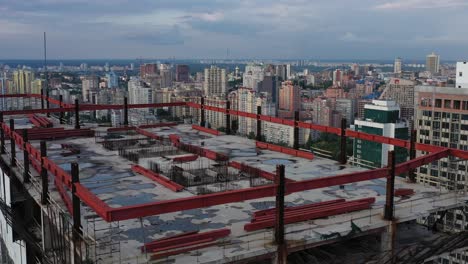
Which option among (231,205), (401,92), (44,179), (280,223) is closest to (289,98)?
(401,92)

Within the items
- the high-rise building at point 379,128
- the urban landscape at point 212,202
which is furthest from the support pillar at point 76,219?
the high-rise building at point 379,128

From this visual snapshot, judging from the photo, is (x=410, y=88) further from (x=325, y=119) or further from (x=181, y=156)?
(x=181, y=156)

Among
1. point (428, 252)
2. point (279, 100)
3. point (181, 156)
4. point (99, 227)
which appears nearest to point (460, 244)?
point (428, 252)

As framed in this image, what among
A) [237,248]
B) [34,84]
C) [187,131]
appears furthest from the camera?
[34,84]

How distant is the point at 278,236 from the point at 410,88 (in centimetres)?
13946

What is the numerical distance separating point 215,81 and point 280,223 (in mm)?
141328

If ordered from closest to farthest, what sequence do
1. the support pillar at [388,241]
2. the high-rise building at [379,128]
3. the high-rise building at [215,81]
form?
the support pillar at [388,241]
the high-rise building at [379,128]
the high-rise building at [215,81]

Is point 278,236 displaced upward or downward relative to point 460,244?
upward

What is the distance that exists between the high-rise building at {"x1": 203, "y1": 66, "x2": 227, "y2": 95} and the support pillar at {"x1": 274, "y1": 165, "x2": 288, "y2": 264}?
13891 cm

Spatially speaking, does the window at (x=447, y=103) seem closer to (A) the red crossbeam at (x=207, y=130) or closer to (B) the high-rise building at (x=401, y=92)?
(A) the red crossbeam at (x=207, y=130)

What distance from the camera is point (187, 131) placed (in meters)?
31.5

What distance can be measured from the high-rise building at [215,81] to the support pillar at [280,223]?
139 metres

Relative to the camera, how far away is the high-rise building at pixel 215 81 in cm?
15138

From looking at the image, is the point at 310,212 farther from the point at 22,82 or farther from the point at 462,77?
the point at 22,82
